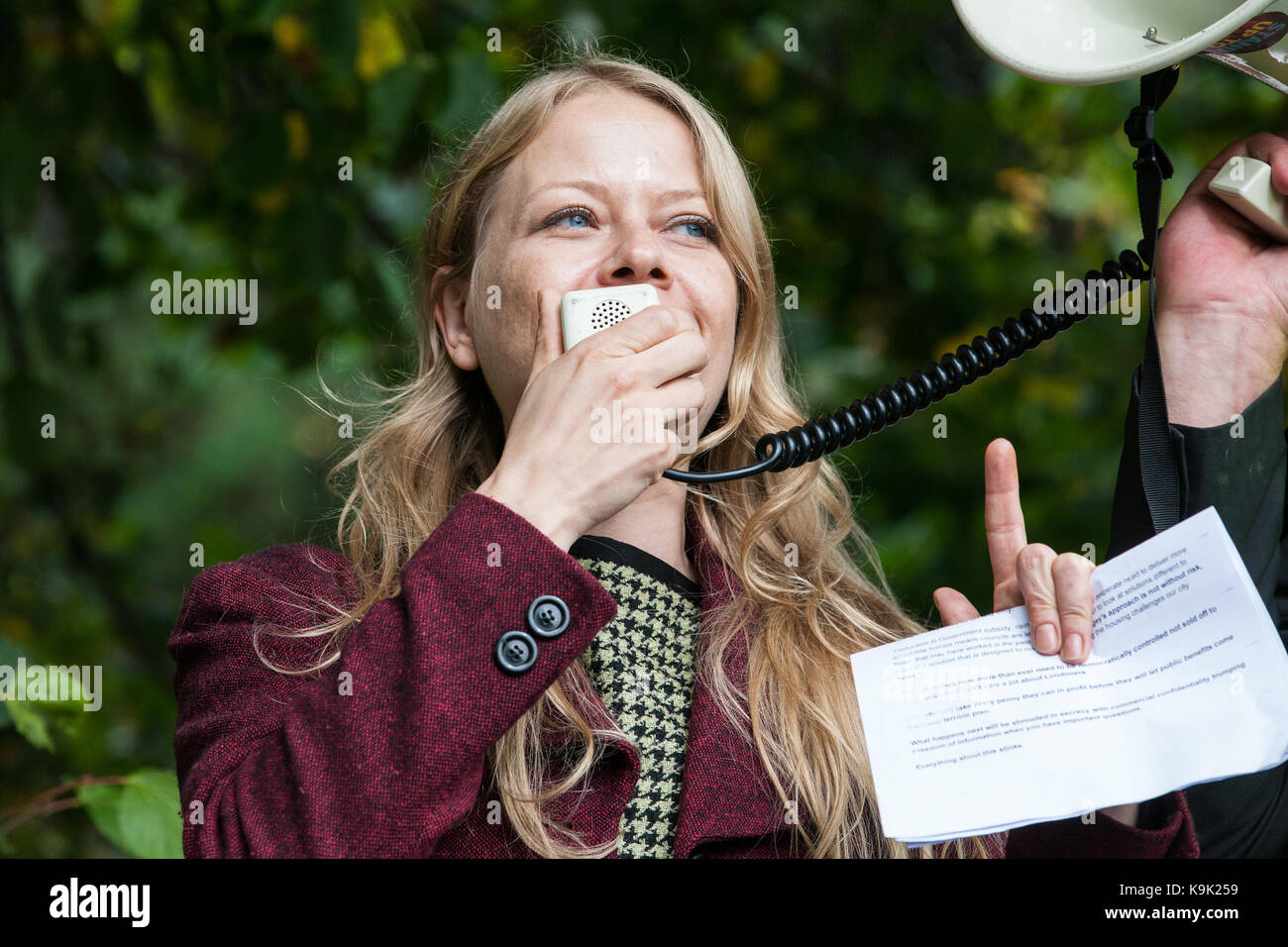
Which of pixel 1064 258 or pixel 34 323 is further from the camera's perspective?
pixel 1064 258

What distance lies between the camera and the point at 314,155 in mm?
2941

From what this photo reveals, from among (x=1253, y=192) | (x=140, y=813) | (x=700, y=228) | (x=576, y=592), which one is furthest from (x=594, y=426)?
(x=140, y=813)

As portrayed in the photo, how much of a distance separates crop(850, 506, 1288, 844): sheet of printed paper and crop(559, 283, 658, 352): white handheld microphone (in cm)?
55

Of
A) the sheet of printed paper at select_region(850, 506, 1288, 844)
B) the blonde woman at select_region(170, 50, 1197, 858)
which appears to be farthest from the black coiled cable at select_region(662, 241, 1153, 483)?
the sheet of printed paper at select_region(850, 506, 1288, 844)

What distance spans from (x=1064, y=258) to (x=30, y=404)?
303cm

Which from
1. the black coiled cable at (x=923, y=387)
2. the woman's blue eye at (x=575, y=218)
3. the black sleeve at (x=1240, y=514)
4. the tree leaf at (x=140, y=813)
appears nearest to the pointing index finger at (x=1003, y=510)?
the black sleeve at (x=1240, y=514)

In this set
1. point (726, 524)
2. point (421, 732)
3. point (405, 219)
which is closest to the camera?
point (421, 732)

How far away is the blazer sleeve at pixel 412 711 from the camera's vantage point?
1305 millimetres

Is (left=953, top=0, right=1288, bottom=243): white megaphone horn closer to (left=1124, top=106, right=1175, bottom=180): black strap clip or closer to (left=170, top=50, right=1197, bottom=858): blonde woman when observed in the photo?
(left=1124, top=106, right=1175, bottom=180): black strap clip

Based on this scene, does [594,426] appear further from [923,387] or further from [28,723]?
[28,723]

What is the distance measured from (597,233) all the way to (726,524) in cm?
52

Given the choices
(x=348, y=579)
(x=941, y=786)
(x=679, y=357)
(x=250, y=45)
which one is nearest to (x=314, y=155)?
(x=250, y=45)

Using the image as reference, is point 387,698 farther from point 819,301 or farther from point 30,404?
point 819,301

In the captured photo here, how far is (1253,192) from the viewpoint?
1.53 meters
